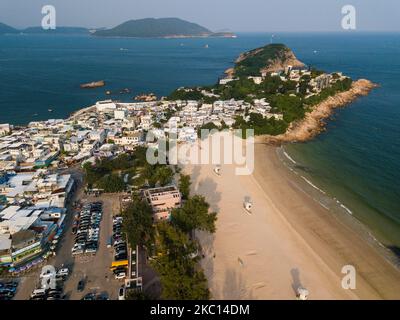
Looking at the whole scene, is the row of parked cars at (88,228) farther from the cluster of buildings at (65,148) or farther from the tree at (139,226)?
the tree at (139,226)

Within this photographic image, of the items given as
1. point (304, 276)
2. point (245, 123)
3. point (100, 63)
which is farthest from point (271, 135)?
point (100, 63)

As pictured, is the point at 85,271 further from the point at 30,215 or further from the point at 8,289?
the point at 30,215

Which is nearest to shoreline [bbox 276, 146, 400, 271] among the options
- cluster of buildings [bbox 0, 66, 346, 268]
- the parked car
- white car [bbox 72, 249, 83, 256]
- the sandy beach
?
the sandy beach

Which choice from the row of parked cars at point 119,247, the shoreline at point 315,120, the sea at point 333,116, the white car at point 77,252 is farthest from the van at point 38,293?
the shoreline at point 315,120

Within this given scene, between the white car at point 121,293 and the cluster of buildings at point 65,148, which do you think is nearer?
the white car at point 121,293

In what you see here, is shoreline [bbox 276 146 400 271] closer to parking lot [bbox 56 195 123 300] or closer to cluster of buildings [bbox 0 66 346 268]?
cluster of buildings [bbox 0 66 346 268]
